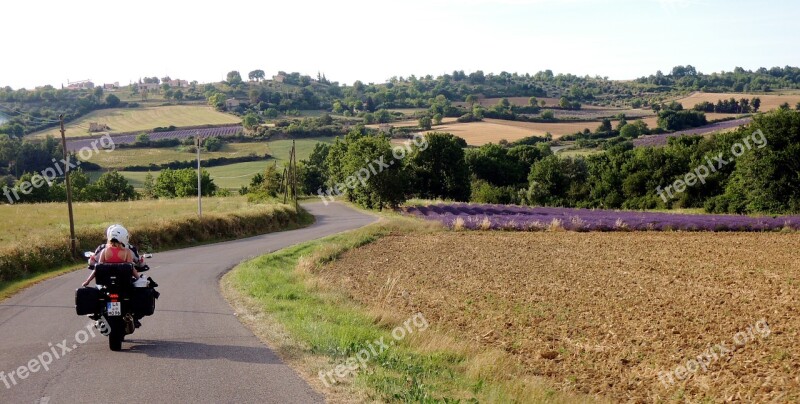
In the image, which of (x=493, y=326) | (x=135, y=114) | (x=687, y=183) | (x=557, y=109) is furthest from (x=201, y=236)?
(x=557, y=109)

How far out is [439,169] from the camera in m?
76.3

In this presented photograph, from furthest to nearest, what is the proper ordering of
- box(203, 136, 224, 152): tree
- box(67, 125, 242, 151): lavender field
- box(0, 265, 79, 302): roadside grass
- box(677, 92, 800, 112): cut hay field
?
box(677, 92, 800, 112): cut hay field < box(203, 136, 224, 152): tree < box(67, 125, 242, 151): lavender field < box(0, 265, 79, 302): roadside grass

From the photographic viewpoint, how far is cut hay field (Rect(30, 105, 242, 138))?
374 ft

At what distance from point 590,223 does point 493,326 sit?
85.3ft

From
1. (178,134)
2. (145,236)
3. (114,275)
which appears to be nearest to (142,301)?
(114,275)

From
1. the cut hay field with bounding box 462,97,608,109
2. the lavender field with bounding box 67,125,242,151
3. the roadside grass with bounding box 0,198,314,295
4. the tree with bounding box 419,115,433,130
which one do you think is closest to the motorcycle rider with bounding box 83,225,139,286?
the roadside grass with bounding box 0,198,314,295

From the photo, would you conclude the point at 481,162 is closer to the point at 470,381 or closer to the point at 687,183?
the point at 687,183

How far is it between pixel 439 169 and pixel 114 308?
67.4 metres

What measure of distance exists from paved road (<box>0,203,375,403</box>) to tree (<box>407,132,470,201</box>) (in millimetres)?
60762

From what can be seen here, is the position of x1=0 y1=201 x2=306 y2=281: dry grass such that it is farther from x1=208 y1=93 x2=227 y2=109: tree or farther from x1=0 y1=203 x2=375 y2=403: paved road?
x1=208 y1=93 x2=227 y2=109: tree

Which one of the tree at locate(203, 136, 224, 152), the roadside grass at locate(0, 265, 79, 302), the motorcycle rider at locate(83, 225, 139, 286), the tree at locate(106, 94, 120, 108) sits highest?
the tree at locate(106, 94, 120, 108)

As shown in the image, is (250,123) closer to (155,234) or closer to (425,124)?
(425,124)

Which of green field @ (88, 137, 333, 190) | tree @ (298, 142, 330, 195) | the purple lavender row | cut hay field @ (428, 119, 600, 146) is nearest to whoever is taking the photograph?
green field @ (88, 137, 333, 190)

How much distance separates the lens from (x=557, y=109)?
16275 centimetres
